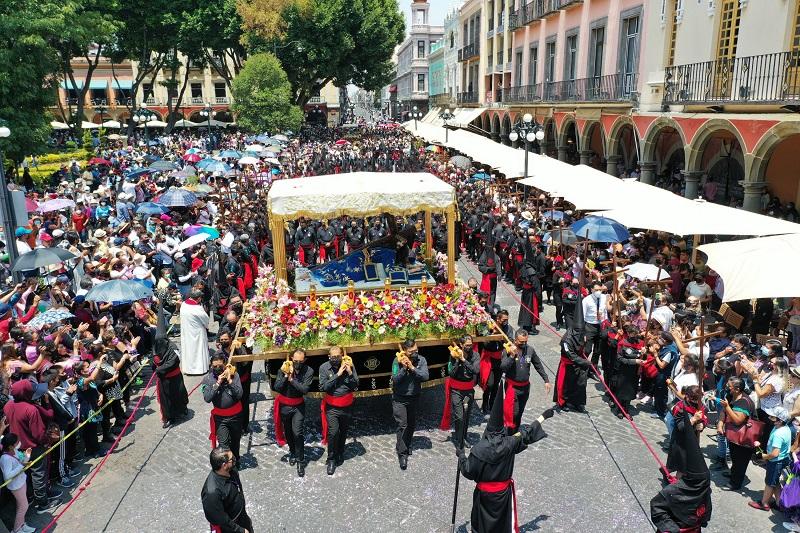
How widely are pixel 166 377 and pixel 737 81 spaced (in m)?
14.7

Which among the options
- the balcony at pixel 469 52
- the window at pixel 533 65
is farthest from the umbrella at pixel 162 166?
the balcony at pixel 469 52

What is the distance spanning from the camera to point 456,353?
26.2ft

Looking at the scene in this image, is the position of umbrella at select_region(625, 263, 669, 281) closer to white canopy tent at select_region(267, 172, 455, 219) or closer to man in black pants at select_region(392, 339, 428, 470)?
white canopy tent at select_region(267, 172, 455, 219)

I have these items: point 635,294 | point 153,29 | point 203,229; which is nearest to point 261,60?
point 153,29

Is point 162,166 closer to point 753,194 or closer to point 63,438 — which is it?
point 63,438

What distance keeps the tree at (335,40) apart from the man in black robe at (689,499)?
40910 millimetres

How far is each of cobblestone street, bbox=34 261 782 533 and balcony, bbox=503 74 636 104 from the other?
51.5ft

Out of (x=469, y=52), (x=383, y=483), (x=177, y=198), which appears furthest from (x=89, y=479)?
(x=469, y=52)

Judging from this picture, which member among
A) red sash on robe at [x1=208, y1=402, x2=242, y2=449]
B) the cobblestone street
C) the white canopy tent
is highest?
the white canopy tent

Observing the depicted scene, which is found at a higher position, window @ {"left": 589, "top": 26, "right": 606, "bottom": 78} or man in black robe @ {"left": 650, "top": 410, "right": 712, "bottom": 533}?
window @ {"left": 589, "top": 26, "right": 606, "bottom": 78}

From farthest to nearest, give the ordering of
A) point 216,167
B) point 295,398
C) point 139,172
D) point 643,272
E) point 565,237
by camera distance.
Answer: point 139,172, point 216,167, point 565,237, point 643,272, point 295,398

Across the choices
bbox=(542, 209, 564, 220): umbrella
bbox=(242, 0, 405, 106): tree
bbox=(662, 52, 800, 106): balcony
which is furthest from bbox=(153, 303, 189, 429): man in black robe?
bbox=(242, 0, 405, 106): tree

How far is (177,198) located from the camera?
16.8 meters

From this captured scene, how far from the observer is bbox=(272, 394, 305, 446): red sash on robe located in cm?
770
